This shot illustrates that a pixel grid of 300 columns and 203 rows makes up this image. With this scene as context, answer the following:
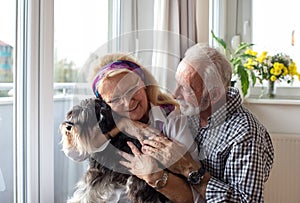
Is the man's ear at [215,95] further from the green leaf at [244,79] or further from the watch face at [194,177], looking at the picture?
the green leaf at [244,79]

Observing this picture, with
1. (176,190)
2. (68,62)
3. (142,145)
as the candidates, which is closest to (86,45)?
(68,62)

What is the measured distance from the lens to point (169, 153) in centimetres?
119

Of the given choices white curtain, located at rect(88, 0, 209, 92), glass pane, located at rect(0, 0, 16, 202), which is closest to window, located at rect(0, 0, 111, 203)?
glass pane, located at rect(0, 0, 16, 202)

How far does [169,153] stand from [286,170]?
1493 millimetres

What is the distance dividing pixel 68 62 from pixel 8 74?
31 cm

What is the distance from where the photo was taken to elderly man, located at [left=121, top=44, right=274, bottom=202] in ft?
3.88

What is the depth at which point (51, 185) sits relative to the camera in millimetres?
1469

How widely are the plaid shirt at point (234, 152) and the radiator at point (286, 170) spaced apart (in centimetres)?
114

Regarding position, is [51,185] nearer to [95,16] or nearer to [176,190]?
[176,190]

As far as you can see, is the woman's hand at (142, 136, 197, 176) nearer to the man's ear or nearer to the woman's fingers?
the woman's fingers

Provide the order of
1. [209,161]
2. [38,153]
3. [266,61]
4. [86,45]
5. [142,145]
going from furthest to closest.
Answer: [266,61] < [86,45] < [38,153] < [209,161] < [142,145]

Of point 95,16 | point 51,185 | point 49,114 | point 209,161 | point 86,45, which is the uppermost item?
point 95,16

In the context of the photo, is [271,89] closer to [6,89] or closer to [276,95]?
[276,95]

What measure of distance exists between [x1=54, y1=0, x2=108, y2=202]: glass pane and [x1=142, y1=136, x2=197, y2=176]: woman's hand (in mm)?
370
